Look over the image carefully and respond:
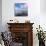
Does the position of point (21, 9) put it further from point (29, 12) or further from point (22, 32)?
point (22, 32)

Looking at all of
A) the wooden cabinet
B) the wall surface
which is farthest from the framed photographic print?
the wooden cabinet

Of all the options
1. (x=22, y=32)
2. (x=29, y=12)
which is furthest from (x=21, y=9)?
(x=22, y=32)

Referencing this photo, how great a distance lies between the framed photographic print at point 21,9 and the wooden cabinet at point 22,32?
19.1 inches

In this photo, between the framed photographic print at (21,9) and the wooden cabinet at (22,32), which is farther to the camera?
the framed photographic print at (21,9)

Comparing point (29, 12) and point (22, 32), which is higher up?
point (29, 12)

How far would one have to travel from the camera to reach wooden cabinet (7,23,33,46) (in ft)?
19.8

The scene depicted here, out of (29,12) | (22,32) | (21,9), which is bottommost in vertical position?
(22,32)

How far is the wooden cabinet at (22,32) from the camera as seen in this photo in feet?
19.8

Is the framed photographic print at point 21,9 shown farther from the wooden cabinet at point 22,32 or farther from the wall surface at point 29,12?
the wooden cabinet at point 22,32

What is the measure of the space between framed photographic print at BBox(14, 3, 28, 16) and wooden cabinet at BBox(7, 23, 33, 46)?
1.59 feet

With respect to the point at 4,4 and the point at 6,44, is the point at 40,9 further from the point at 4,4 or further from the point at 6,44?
the point at 6,44

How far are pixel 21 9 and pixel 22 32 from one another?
97 centimetres

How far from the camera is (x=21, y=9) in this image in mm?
6168

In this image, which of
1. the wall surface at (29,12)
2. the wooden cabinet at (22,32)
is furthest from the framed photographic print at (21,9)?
the wooden cabinet at (22,32)
